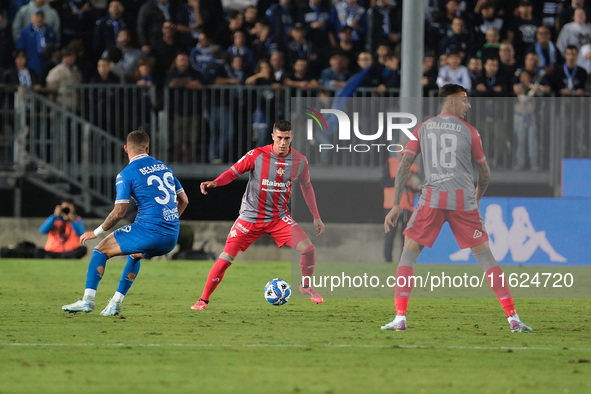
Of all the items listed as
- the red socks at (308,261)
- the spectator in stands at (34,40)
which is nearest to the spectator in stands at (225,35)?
the spectator in stands at (34,40)

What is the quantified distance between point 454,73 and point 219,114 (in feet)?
12.8

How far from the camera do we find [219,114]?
58.5 ft

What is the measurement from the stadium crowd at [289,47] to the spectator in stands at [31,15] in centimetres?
2

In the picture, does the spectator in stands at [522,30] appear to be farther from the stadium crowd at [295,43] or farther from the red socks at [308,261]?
the red socks at [308,261]

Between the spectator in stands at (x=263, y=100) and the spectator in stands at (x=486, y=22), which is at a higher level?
the spectator in stands at (x=486, y=22)

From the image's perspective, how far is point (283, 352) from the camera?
7.90m

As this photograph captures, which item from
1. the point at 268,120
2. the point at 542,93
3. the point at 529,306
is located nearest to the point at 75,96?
the point at 268,120

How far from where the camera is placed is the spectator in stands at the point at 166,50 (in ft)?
59.5

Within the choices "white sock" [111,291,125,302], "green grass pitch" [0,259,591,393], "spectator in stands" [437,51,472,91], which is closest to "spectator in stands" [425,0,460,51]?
"spectator in stands" [437,51,472,91]

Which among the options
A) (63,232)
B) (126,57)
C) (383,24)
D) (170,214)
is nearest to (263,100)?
A: (126,57)

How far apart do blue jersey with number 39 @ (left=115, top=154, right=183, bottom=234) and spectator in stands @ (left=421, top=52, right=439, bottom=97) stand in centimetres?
831

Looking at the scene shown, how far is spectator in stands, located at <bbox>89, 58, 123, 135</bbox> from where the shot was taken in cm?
1797

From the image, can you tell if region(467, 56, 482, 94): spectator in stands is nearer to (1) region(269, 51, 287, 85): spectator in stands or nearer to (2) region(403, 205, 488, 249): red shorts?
(1) region(269, 51, 287, 85): spectator in stands

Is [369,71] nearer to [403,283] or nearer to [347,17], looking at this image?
[347,17]
